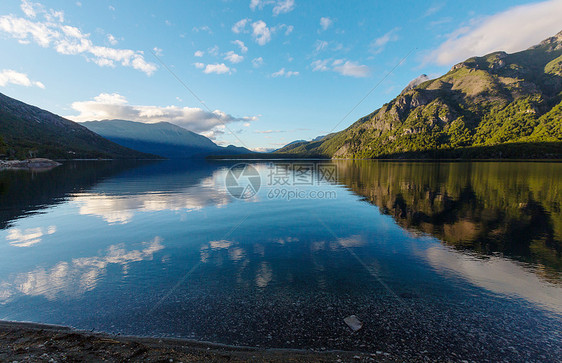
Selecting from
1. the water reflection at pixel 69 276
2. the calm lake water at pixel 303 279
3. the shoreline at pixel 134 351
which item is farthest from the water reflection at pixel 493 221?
the water reflection at pixel 69 276

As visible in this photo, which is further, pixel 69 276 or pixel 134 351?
pixel 69 276

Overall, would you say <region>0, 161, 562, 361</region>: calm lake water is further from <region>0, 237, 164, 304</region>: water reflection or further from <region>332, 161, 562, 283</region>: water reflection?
<region>332, 161, 562, 283</region>: water reflection

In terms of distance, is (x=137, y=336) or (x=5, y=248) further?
(x=5, y=248)

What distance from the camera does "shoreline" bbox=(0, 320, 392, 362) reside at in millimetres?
8766

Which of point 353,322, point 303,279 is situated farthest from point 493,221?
point 353,322

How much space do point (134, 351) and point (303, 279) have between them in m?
9.54

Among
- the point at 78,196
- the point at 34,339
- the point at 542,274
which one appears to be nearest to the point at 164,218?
the point at 34,339

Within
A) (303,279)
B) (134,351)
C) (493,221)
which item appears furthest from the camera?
(493,221)

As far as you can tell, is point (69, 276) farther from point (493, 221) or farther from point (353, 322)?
point (493, 221)

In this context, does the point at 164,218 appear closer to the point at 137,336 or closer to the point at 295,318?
the point at 137,336

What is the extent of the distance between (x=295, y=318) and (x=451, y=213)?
104 feet

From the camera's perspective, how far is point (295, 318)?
38.1ft

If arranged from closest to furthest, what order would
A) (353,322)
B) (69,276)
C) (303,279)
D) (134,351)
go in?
(134,351), (353,322), (303,279), (69,276)

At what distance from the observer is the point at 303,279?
15523 mm
